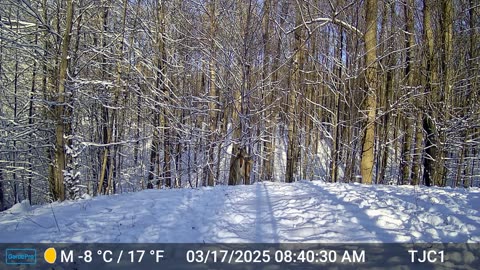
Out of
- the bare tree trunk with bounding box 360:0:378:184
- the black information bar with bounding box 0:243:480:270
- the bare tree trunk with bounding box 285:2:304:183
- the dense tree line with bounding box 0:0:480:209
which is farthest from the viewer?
the bare tree trunk with bounding box 285:2:304:183

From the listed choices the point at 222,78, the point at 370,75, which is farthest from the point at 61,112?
the point at 370,75

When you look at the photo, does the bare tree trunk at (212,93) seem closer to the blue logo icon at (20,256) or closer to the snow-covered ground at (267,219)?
the snow-covered ground at (267,219)

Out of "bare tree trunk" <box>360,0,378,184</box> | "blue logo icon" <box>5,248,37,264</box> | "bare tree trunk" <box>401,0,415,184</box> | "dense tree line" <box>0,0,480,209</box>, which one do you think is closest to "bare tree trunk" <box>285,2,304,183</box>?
"dense tree line" <box>0,0,480,209</box>

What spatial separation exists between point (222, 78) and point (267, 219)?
664 cm

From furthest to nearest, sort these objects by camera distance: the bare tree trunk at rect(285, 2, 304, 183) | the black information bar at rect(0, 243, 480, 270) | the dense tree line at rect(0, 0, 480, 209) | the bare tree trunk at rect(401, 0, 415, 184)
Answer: the bare tree trunk at rect(285, 2, 304, 183) → the bare tree trunk at rect(401, 0, 415, 184) → the dense tree line at rect(0, 0, 480, 209) → the black information bar at rect(0, 243, 480, 270)

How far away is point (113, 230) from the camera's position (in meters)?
3.72

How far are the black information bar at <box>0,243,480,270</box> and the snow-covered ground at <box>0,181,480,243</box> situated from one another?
0.16 meters

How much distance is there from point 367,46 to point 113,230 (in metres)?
7.70

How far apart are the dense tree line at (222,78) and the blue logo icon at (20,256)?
546cm

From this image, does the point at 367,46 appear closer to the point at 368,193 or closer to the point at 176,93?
the point at 368,193

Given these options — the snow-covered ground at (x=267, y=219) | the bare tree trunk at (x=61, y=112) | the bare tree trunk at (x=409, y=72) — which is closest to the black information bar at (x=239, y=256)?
the snow-covered ground at (x=267, y=219)

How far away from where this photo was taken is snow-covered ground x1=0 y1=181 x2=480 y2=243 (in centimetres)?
342

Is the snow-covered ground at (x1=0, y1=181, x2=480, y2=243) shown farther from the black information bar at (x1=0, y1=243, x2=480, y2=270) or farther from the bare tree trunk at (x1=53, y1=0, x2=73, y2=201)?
the bare tree trunk at (x1=53, y1=0, x2=73, y2=201)

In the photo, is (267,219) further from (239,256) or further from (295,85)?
(295,85)
